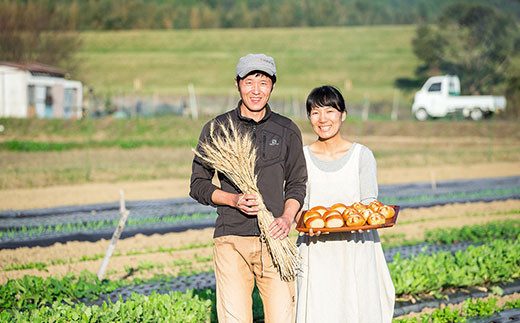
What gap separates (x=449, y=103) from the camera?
2931cm

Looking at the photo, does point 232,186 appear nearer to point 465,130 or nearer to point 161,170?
point 161,170

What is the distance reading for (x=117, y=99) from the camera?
37.1 meters

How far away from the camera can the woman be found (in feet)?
11.5

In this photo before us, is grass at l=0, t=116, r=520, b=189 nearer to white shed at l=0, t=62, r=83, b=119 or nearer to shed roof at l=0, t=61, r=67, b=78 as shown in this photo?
white shed at l=0, t=62, r=83, b=119

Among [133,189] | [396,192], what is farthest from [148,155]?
[396,192]

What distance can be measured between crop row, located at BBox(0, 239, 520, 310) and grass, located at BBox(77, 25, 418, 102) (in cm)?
3414

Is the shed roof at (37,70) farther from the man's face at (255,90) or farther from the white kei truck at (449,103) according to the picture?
the man's face at (255,90)

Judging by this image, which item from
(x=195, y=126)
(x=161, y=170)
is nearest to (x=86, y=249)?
(x=161, y=170)

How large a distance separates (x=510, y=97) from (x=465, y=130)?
743 centimetres

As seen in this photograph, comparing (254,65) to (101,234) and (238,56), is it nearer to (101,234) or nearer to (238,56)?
(101,234)

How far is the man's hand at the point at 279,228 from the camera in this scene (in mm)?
3148

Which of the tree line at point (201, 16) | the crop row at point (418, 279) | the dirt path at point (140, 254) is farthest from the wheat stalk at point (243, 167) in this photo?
the tree line at point (201, 16)

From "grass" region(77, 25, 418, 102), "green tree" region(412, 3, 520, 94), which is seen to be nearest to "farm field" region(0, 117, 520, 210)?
"green tree" region(412, 3, 520, 94)

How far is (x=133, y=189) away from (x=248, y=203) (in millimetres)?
10961
